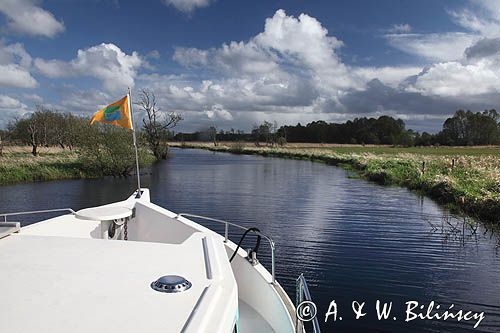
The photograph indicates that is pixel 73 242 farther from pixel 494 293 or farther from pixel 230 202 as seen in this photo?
pixel 230 202

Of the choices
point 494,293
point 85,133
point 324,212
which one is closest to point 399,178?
point 324,212

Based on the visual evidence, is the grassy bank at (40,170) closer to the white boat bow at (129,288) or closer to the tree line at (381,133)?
the white boat bow at (129,288)

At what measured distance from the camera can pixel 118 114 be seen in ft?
26.7

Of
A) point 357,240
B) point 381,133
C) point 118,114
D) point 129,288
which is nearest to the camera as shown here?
point 129,288

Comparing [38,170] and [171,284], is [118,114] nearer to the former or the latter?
[171,284]

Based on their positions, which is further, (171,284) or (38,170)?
(38,170)

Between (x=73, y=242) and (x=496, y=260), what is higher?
(x=73, y=242)

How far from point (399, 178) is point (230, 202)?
1457 centimetres

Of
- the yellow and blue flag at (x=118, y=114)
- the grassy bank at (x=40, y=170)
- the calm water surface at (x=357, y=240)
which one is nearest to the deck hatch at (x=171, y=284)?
the calm water surface at (x=357, y=240)

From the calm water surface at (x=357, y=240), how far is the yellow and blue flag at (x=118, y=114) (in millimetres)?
4831

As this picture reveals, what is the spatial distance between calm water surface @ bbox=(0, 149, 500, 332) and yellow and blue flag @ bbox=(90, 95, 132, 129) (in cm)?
483

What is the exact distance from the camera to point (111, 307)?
103 inches

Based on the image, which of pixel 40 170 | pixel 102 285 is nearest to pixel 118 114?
pixel 102 285

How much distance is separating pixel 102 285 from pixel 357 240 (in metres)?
10.3
